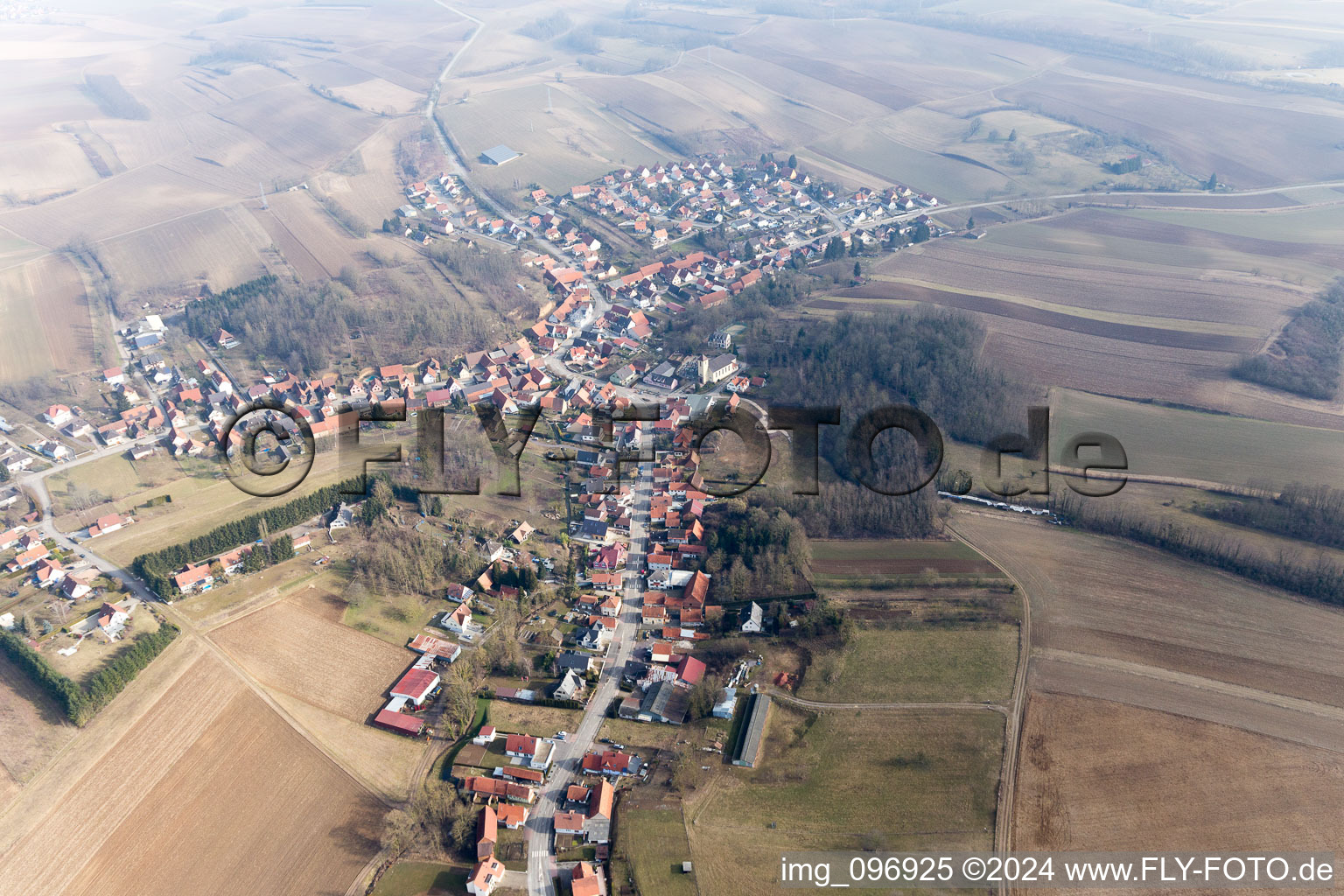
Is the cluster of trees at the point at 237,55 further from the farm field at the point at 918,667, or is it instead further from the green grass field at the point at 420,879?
the green grass field at the point at 420,879

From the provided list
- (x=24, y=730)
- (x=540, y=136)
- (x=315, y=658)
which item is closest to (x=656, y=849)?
(x=315, y=658)

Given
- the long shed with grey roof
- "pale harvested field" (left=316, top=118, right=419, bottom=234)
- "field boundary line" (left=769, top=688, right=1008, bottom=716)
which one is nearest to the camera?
the long shed with grey roof

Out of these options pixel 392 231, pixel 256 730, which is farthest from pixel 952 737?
pixel 392 231

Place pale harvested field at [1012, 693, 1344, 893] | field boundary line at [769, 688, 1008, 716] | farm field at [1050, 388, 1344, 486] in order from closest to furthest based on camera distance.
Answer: pale harvested field at [1012, 693, 1344, 893] < field boundary line at [769, 688, 1008, 716] < farm field at [1050, 388, 1344, 486]

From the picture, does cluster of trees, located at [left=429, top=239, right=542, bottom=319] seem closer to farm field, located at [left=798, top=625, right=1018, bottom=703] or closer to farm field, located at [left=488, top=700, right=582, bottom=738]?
farm field, located at [left=488, top=700, right=582, bottom=738]

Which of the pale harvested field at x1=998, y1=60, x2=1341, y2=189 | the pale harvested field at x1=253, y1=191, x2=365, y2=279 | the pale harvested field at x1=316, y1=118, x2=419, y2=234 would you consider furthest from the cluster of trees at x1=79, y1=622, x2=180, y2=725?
the pale harvested field at x1=998, y1=60, x2=1341, y2=189
